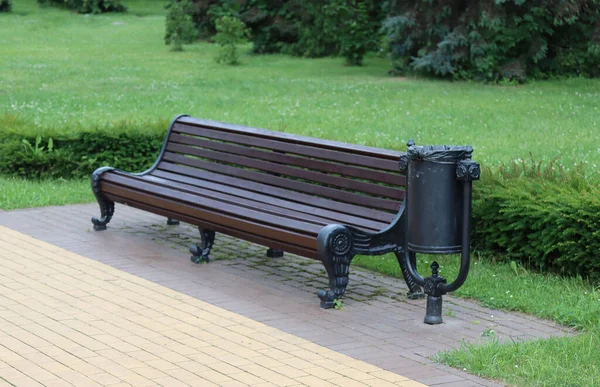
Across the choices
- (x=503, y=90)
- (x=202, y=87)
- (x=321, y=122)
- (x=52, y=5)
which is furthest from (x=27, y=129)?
(x=52, y=5)

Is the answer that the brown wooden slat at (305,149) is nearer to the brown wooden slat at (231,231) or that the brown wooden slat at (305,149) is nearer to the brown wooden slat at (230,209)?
the brown wooden slat at (230,209)

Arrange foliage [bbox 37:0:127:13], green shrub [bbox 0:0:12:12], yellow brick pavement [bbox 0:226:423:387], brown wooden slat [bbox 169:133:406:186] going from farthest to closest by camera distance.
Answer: foliage [bbox 37:0:127:13] < green shrub [bbox 0:0:12:12] < brown wooden slat [bbox 169:133:406:186] < yellow brick pavement [bbox 0:226:423:387]

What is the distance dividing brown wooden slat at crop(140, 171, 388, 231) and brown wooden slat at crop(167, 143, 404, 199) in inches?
8.1

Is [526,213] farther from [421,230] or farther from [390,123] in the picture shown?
[390,123]

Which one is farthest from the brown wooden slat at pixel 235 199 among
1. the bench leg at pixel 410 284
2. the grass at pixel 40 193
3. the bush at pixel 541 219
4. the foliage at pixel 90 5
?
the foliage at pixel 90 5

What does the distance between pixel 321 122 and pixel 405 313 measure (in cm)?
965

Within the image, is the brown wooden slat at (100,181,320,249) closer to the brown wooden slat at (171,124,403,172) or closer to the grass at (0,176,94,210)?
the brown wooden slat at (171,124,403,172)

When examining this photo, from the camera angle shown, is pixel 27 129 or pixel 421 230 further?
pixel 27 129

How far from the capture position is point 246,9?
32938 mm

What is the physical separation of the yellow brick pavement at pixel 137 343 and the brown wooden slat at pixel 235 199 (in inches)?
38.7

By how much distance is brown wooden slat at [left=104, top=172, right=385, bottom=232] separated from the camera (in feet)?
23.0

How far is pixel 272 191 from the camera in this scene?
26.0 ft

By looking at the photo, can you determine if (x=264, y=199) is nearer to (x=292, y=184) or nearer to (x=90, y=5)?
(x=292, y=184)

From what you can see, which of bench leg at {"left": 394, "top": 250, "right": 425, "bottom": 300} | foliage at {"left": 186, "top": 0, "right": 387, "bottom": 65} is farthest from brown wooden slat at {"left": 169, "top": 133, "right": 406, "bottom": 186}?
foliage at {"left": 186, "top": 0, "right": 387, "bottom": 65}
